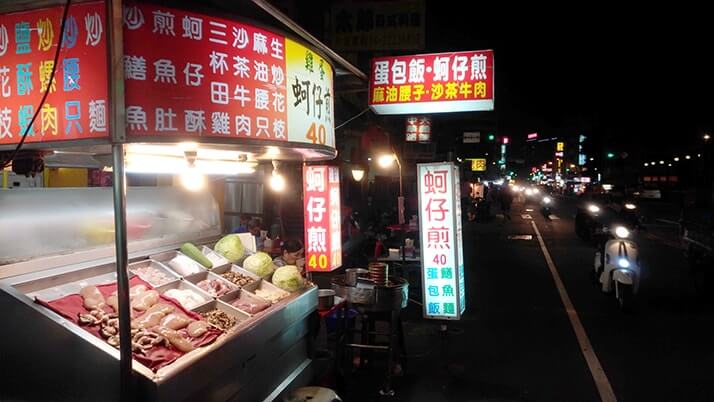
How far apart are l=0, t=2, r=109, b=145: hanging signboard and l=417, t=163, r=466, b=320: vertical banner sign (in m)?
5.31

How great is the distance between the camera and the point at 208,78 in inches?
130

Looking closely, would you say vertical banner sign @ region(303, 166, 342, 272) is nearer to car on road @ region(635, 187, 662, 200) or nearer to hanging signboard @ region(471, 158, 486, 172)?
car on road @ region(635, 187, 662, 200)

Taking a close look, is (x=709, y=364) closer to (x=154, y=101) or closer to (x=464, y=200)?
(x=154, y=101)

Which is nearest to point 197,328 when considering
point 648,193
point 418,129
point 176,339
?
point 176,339

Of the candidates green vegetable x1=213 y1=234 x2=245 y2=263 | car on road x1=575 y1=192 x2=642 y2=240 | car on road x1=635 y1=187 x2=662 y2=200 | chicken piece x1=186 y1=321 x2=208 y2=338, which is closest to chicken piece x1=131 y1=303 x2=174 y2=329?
chicken piece x1=186 y1=321 x2=208 y2=338

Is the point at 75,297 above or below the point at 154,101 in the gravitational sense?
below

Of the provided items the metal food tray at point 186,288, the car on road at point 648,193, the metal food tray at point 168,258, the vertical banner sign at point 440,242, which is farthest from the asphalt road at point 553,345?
the car on road at point 648,193

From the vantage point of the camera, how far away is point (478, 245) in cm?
2016

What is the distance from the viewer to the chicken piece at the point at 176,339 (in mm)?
4074

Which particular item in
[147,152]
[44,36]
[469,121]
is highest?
[469,121]

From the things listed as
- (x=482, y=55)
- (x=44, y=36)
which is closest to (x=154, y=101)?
(x=44, y=36)

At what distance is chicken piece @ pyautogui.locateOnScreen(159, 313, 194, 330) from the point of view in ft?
14.5

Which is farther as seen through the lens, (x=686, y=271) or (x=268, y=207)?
(x=268, y=207)

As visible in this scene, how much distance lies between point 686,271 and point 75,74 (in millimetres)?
16745
